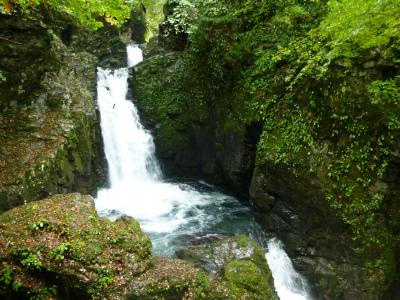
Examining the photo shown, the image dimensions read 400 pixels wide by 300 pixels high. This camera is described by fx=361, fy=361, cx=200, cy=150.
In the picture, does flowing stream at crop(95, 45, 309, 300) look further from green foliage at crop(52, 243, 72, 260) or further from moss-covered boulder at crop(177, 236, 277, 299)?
green foliage at crop(52, 243, 72, 260)

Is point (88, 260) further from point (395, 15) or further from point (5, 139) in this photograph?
point (395, 15)

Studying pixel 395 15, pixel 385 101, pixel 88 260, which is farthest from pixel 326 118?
pixel 88 260

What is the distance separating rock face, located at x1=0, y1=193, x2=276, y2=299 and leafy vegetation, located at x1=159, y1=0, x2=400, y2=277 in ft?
9.08

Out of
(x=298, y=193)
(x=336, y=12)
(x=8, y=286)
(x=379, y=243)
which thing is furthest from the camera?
(x=298, y=193)

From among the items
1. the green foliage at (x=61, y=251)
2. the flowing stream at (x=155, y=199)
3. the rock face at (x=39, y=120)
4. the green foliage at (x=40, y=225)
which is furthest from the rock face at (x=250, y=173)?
the green foliage at (x=40, y=225)

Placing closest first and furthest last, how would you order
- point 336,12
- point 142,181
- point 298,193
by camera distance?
point 336,12
point 298,193
point 142,181

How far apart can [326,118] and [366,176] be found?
1.62 meters

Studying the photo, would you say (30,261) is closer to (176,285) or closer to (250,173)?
(176,285)

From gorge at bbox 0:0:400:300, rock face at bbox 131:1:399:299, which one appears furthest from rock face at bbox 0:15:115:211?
rock face at bbox 131:1:399:299

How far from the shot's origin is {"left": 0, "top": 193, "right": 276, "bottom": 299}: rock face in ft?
19.9

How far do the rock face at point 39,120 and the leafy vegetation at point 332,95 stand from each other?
5.12 meters

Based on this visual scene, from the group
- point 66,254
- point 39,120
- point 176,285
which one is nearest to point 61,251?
point 66,254

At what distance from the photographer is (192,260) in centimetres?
784

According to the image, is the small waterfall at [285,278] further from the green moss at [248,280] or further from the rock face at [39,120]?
the rock face at [39,120]
